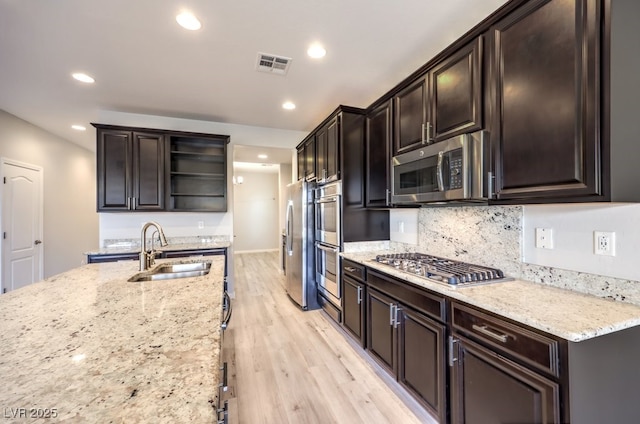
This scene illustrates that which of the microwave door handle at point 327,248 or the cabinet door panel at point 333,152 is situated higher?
the cabinet door panel at point 333,152

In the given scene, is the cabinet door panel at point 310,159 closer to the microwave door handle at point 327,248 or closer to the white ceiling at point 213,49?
the white ceiling at point 213,49

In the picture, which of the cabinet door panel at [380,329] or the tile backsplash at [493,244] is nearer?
the tile backsplash at [493,244]

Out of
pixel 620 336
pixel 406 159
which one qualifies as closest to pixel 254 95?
pixel 406 159

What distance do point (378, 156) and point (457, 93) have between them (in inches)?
41.1

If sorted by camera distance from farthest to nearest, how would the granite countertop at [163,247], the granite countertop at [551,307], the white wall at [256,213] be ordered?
1. the white wall at [256,213]
2. the granite countertop at [163,247]
3. the granite countertop at [551,307]

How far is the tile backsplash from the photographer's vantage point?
137 cm

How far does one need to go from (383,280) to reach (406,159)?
100 centimetres

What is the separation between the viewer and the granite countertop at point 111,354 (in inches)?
23.4

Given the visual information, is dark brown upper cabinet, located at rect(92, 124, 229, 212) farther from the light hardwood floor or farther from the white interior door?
the light hardwood floor

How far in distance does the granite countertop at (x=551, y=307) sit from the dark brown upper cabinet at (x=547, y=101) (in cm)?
50

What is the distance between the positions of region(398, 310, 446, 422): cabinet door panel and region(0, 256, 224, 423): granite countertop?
1235 mm

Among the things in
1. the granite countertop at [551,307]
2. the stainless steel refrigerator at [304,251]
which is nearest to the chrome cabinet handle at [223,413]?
the granite countertop at [551,307]

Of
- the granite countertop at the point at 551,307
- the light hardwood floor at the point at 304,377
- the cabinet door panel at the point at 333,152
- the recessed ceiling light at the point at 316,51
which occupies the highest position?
the recessed ceiling light at the point at 316,51

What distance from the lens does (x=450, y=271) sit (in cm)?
180
